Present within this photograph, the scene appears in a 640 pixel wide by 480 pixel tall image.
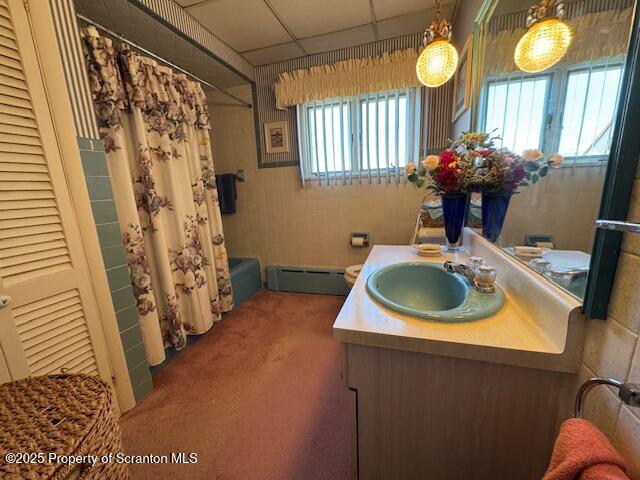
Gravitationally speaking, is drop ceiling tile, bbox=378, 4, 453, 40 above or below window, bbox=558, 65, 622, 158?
above

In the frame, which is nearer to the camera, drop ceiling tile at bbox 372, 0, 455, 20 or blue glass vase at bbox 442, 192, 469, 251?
blue glass vase at bbox 442, 192, 469, 251

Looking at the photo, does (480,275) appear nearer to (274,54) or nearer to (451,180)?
(451,180)

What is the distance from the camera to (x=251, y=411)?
4.21ft

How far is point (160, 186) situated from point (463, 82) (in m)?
2.03

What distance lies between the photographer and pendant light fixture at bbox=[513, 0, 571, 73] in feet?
2.07

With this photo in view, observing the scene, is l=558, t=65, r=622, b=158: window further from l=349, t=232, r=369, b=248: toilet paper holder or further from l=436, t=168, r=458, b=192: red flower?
l=349, t=232, r=369, b=248: toilet paper holder

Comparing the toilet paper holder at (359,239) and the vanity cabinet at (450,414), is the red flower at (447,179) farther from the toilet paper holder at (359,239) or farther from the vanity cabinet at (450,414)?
the toilet paper holder at (359,239)

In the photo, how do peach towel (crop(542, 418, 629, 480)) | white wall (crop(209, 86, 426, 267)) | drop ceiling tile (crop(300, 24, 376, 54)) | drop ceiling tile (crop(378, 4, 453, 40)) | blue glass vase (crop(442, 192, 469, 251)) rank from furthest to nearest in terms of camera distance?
1. white wall (crop(209, 86, 426, 267))
2. drop ceiling tile (crop(300, 24, 376, 54))
3. drop ceiling tile (crop(378, 4, 453, 40))
4. blue glass vase (crop(442, 192, 469, 251))
5. peach towel (crop(542, 418, 629, 480))

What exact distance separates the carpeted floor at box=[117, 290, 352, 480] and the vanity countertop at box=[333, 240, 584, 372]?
77 centimetres

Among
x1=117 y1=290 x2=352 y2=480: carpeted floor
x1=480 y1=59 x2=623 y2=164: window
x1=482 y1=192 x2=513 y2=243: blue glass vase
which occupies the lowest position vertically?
x1=117 y1=290 x2=352 y2=480: carpeted floor

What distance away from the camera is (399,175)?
223 centimetres

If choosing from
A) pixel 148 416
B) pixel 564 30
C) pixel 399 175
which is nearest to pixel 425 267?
pixel 564 30

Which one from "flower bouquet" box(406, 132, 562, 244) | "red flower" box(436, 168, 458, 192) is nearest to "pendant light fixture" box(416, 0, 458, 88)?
"flower bouquet" box(406, 132, 562, 244)

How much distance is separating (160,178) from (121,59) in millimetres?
648
